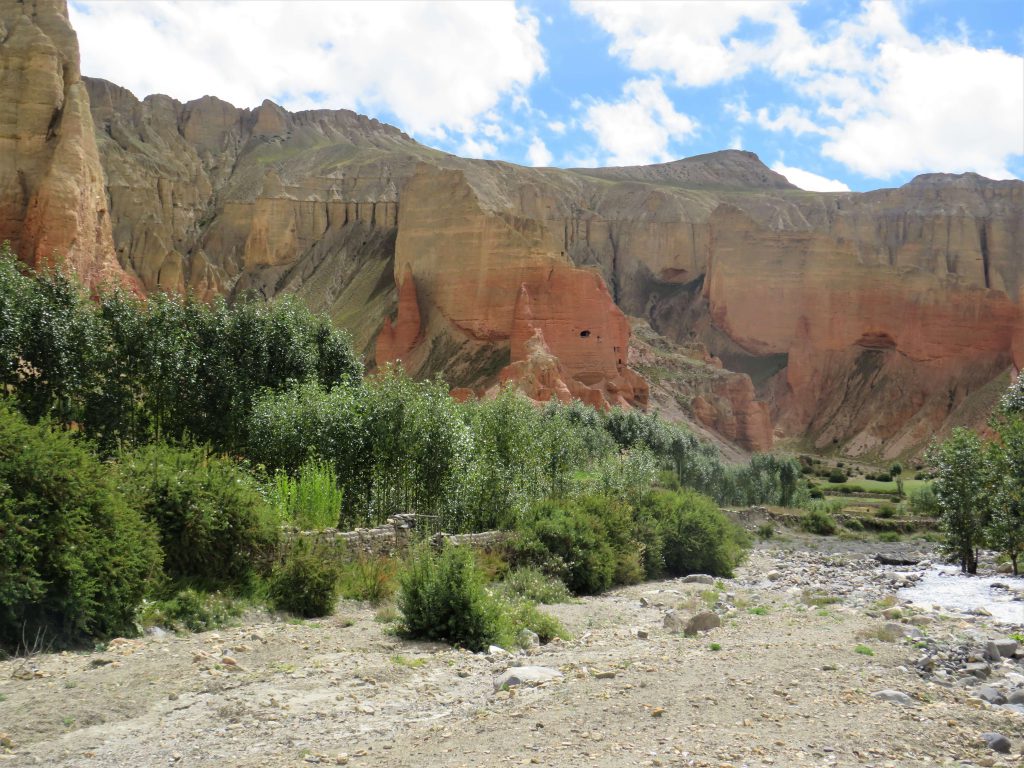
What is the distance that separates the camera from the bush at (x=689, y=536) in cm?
3281

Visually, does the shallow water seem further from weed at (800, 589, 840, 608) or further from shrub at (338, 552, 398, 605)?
shrub at (338, 552, 398, 605)

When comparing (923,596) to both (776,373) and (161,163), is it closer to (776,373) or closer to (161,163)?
(776,373)

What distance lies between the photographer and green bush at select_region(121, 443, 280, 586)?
17.9 meters

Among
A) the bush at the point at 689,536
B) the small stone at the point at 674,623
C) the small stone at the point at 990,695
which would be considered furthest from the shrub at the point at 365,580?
the bush at the point at 689,536

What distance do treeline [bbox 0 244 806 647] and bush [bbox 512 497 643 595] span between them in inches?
2.7

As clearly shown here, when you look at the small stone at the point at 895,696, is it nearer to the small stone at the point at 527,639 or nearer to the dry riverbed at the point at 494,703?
the dry riverbed at the point at 494,703

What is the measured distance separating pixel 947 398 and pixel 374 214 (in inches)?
2560

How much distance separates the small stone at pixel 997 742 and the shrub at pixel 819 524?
152 feet

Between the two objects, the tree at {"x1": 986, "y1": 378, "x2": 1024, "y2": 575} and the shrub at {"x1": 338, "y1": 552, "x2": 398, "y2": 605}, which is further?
the tree at {"x1": 986, "y1": 378, "x2": 1024, "y2": 575}

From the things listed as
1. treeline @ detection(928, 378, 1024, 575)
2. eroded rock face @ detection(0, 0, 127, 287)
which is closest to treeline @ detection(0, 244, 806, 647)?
treeline @ detection(928, 378, 1024, 575)

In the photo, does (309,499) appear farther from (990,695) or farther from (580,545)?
(990,695)

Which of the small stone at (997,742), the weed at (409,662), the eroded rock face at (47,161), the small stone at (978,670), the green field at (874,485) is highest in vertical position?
the eroded rock face at (47,161)

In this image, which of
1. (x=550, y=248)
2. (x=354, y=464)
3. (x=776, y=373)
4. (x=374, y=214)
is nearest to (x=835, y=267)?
(x=776, y=373)

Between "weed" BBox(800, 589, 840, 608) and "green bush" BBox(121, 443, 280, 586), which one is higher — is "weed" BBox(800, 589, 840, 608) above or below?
below
